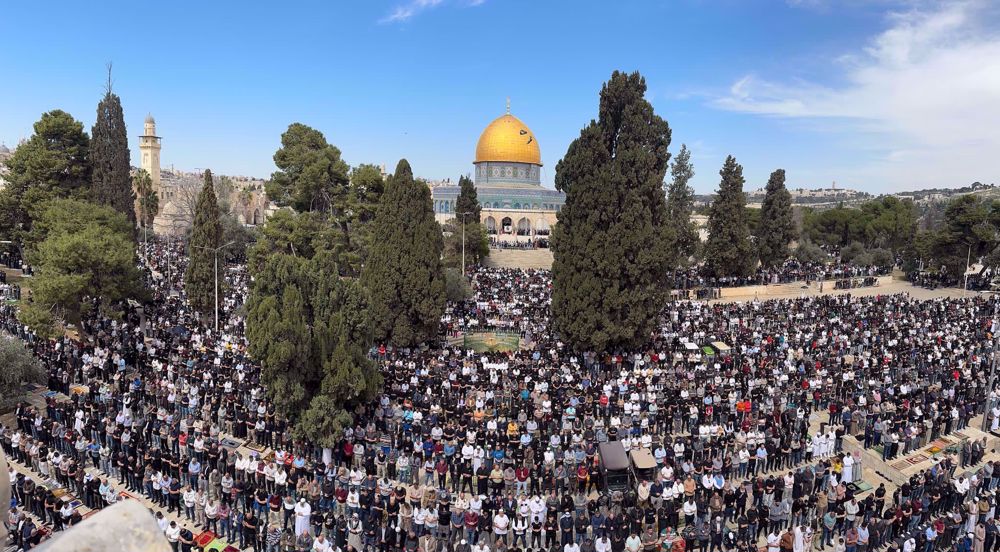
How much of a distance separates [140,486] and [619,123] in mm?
17964

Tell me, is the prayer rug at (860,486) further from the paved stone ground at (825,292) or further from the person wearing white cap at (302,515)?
the paved stone ground at (825,292)

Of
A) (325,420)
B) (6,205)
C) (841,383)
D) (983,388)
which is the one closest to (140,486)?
(325,420)

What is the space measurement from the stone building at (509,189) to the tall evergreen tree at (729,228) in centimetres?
2466

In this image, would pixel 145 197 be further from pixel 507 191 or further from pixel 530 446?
pixel 530 446

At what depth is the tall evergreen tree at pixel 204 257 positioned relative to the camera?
81.7ft

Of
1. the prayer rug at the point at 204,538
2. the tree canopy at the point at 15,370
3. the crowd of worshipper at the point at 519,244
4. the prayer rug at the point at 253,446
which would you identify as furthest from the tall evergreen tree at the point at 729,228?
the tree canopy at the point at 15,370

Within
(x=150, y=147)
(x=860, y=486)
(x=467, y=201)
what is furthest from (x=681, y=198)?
(x=150, y=147)

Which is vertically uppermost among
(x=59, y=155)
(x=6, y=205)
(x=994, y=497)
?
(x=59, y=155)

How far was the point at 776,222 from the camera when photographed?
38.4 meters

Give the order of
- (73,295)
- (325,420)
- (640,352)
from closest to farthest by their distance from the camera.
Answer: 1. (325,420)
2. (73,295)
3. (640,352)

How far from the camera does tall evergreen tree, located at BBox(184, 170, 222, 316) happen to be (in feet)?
81.7

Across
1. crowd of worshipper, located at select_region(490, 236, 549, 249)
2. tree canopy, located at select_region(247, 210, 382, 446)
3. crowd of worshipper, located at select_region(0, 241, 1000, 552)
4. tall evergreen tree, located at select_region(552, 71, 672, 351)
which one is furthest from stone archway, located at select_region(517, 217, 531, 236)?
tree canopy, located at select_region(247, 210, 382, 446)

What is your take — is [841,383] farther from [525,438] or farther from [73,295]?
[73,295]

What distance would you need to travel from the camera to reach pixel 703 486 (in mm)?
11898
